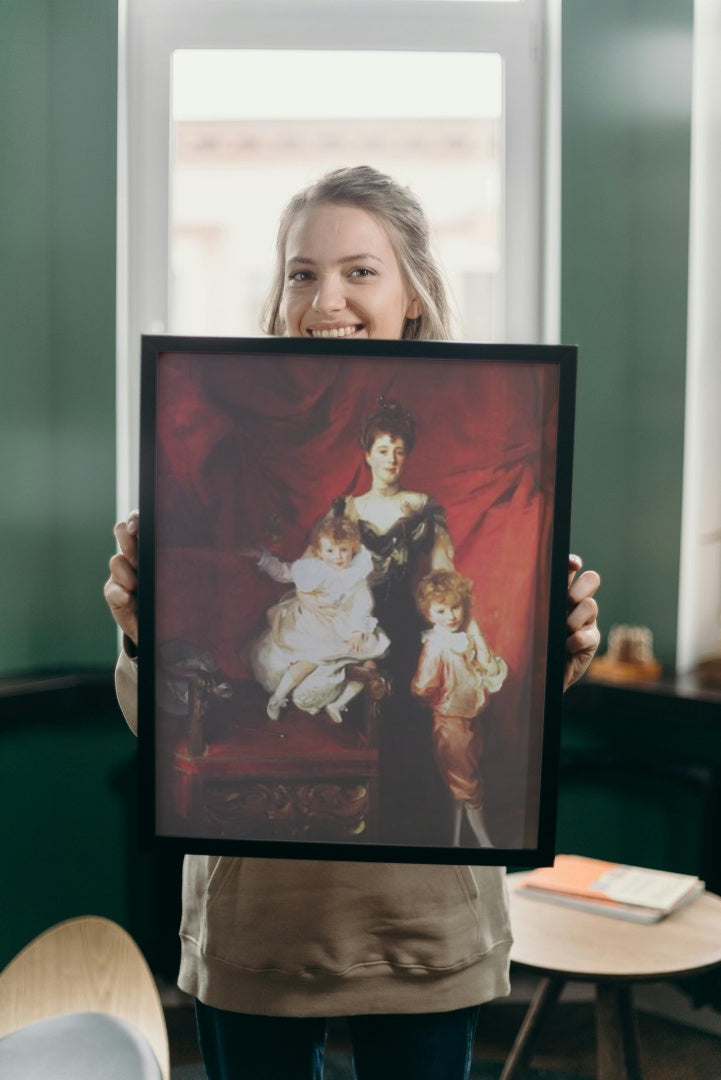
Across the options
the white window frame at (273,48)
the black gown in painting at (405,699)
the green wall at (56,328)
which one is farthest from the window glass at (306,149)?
the black gown in painting at (405,699)

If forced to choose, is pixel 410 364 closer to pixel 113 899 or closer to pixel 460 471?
pixel 460 471

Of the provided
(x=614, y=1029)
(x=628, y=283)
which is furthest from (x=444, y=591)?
(x=628, y=283)

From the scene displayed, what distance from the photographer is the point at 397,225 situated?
1152 millimetres

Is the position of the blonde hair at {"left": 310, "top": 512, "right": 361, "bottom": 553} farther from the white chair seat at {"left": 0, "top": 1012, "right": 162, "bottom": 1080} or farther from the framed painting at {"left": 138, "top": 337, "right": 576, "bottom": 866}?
the white chair seat at {"left": 0, "top": 1012, "right": 162, "bottom": 1080}

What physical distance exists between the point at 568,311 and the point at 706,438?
1.52 ft

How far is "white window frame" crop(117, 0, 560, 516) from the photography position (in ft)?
8.34

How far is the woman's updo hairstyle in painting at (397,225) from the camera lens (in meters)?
1.14

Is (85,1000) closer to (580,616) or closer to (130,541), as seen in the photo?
(130,541)

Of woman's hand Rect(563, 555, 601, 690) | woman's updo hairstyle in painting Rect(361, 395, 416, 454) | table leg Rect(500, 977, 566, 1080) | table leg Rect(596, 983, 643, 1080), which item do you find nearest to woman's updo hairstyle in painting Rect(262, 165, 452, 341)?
woman's updo hairstyle in painting Rect(361, 395, 416, 454)

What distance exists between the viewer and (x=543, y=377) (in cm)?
93

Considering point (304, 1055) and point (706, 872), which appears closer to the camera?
point (304, 1055)

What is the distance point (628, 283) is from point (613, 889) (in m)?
1.47

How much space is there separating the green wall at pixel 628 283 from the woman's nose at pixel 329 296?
157 centimetres

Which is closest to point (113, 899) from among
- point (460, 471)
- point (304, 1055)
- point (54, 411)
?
point (54, 411)
